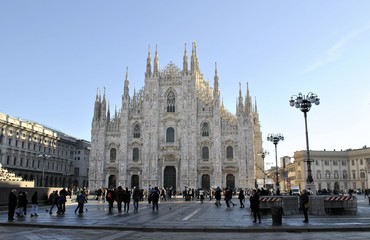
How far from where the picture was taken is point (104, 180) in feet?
195

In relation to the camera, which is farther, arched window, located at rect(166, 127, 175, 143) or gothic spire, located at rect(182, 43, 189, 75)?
gothic spire, located at rect(182, 43, 189, 75)

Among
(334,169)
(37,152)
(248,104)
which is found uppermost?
(248,104)

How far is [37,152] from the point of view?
6594cm

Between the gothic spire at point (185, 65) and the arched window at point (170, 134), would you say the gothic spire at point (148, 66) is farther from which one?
the arched window at point (170, 134)

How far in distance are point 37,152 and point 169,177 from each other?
24.6m

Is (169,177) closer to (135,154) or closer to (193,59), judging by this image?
(135,154)

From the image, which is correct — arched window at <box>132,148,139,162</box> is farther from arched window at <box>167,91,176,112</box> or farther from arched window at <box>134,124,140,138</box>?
arched window at <box>167,91,176,112</box>

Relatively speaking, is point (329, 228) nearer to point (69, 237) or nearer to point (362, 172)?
point (69, 237)

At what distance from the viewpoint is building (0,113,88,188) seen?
191ft

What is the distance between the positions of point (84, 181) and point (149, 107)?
97.3ft

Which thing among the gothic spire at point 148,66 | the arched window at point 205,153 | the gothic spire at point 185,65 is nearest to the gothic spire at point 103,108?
the gothic spire at point 148,66

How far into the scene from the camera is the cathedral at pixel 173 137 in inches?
2234

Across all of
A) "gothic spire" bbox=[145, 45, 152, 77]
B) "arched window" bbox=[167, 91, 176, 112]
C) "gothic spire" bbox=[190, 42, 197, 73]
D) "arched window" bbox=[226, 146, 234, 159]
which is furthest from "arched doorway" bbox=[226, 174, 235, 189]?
"gothic spire" bbox=[145, 45, 152, 77]

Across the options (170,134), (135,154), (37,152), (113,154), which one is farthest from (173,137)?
(37,152)
